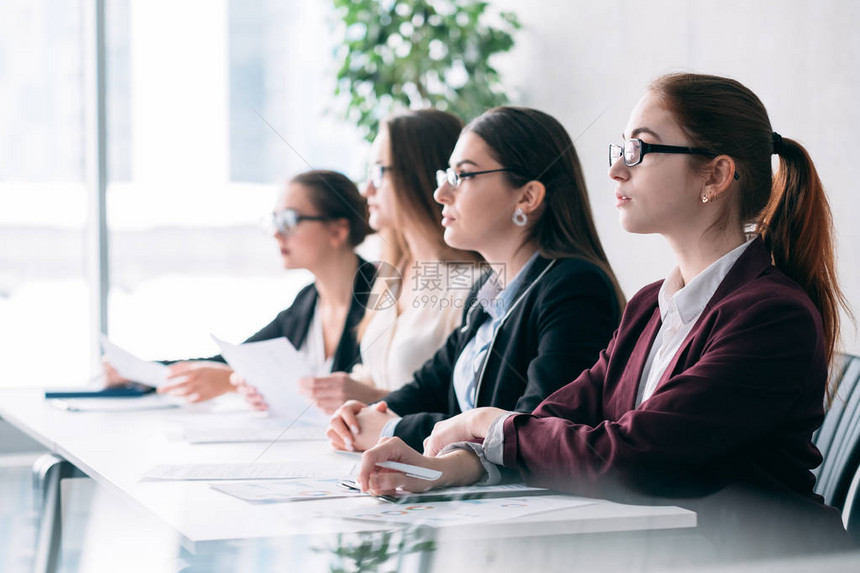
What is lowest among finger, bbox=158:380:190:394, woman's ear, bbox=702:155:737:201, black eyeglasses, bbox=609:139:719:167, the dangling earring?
finger, bbox=158:380:190:394

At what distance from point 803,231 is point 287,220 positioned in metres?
1.46

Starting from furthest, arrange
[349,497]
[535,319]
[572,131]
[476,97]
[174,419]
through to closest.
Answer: [476,97] → [572,131] → [174,419] → [535,319] → [349,497]

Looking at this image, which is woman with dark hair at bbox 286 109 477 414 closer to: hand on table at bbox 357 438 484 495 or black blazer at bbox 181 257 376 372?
black blazer at bbox 181 257 376 372

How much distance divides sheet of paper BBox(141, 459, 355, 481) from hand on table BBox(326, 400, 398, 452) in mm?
91

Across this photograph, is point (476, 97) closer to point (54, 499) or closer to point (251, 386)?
point (251, 386)

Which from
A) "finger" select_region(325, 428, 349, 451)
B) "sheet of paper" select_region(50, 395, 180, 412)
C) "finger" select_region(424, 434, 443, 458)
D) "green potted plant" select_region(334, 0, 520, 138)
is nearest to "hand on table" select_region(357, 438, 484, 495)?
"finger" select_region(424, 434, 443, 458)

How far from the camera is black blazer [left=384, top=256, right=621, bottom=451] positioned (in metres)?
1.48

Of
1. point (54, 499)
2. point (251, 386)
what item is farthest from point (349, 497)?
point (54, 499)

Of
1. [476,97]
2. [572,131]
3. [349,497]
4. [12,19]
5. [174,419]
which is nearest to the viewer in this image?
[349,497]

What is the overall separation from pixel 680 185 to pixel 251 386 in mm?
1122

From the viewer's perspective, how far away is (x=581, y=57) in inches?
124

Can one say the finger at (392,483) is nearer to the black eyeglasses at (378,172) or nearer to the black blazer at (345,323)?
the black eyeglasses at (378,172)

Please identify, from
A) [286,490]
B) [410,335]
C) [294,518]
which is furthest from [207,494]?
[410,335]

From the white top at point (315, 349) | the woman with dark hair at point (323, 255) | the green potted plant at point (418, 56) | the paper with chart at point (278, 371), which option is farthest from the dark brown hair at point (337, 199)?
the green potted plant at point (418, 56)
